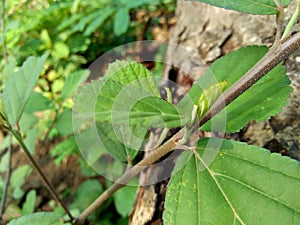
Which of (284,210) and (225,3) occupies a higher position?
(225,3)

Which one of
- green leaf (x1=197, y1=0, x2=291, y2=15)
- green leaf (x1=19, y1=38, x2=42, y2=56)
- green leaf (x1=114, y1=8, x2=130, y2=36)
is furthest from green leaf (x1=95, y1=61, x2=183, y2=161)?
green leaf (x1=19, y1=38, x2=42, y2=56)

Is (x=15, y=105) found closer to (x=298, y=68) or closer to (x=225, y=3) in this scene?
(x=225, y=3)

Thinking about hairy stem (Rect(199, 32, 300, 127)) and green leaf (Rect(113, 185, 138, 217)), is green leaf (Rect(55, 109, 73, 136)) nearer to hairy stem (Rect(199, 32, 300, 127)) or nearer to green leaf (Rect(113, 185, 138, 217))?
green leaf (Rect(113, 185, 138, 217))

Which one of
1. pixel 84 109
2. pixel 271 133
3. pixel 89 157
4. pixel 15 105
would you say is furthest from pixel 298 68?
pixel 89 157

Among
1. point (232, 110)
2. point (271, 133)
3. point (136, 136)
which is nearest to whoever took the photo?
point (232, 110)

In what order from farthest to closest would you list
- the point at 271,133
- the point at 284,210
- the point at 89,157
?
the point at 89,157
the point at 271,133
the point at 284,210

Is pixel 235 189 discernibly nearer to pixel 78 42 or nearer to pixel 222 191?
pixel 222 191
